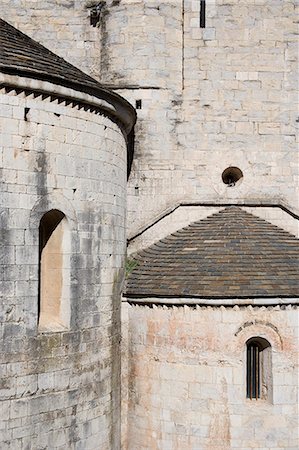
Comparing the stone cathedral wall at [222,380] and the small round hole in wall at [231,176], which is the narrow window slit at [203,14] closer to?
the small round hole in wall at [231,176]

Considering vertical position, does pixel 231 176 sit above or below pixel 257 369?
above

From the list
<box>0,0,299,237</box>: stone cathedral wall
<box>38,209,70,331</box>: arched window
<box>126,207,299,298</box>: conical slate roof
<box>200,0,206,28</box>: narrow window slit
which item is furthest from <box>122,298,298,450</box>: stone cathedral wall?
<box>200,0,206,28</box>: narrow window slit

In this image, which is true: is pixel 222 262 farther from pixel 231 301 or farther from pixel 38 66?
pixel 38 66

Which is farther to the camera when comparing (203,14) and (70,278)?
(203,14)

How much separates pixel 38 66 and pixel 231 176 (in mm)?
5666

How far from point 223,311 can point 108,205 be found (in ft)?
8.49

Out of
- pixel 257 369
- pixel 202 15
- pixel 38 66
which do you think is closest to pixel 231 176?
pixel 202 15

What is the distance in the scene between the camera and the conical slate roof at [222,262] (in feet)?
34.3

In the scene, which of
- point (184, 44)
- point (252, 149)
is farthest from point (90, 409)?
point (184, 44)

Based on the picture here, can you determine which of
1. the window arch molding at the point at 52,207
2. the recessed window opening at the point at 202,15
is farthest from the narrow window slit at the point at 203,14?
the window arch molding at the point at 52,207

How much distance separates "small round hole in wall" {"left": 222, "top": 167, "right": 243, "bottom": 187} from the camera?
13250mm

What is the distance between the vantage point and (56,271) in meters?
9.57

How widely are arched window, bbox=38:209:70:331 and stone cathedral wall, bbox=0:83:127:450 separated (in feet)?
0.26

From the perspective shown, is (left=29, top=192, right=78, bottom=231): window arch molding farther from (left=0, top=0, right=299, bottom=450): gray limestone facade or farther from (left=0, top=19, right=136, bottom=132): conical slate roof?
(left=0, top=19, right=136, bottom=132): conical slate roof
